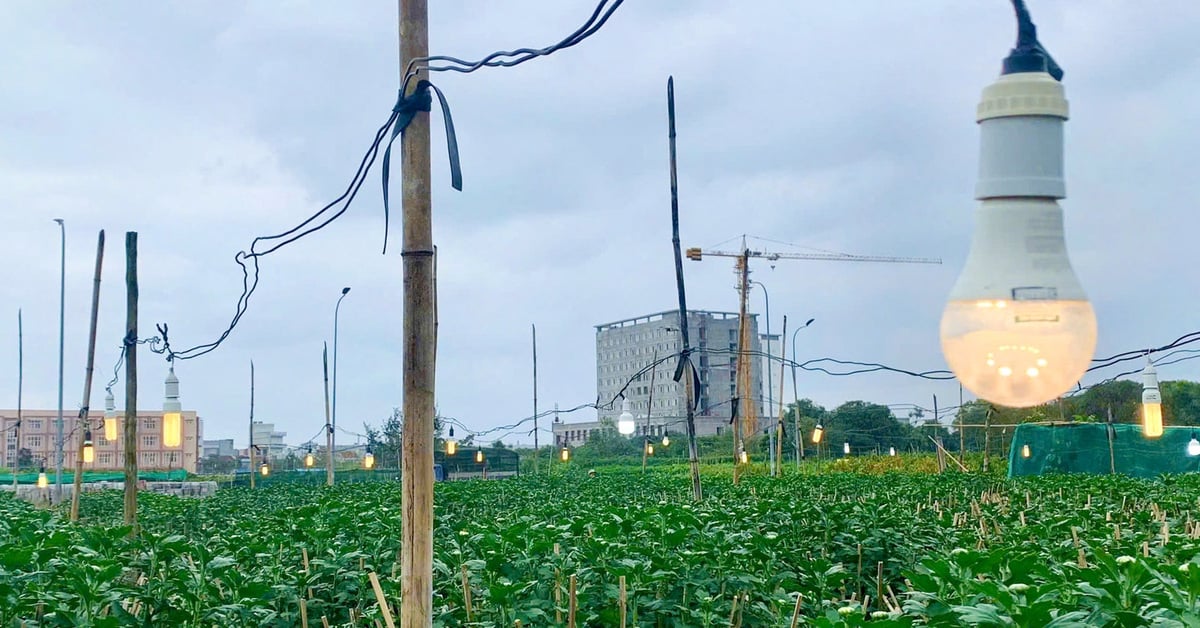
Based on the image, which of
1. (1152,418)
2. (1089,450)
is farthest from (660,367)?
(1152,418)

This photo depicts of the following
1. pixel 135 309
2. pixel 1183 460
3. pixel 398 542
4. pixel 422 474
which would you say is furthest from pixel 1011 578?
pixel 1183 460

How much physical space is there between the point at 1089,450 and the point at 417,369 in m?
33.6

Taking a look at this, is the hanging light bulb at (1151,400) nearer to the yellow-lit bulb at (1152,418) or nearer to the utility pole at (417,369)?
the yellow-lit bulb at (1152,418)

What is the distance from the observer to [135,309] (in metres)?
14.2

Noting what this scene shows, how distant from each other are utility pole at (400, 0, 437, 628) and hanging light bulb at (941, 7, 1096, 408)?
3073 millimetres

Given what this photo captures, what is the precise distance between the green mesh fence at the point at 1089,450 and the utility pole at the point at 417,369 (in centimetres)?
3180

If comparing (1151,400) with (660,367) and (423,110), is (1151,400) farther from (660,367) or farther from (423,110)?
(660,367)

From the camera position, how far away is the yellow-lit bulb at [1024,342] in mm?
1834

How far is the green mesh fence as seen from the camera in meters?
33.5

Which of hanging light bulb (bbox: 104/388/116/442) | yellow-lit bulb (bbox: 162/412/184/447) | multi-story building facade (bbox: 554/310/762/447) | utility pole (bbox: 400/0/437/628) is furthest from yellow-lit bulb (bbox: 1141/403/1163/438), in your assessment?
multi-story building facade (bbox: 554/310/762/447)

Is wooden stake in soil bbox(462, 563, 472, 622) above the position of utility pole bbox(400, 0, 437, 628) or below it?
below

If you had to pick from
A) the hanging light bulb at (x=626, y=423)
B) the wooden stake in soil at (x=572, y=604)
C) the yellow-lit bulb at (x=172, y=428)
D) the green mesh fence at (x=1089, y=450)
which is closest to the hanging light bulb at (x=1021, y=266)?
the wooden stake in soil at (x=572, y=604)

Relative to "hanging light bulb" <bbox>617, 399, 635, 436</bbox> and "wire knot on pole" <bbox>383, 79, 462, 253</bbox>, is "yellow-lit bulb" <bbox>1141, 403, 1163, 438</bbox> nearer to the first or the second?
"wire knot on pole" <bbox>383, 79, 462, 253</bbox>

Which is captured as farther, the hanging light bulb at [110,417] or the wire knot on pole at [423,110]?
the hanging light bulb at [110,417]
